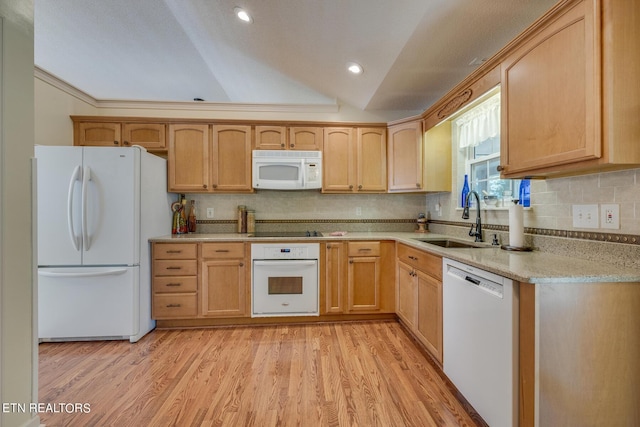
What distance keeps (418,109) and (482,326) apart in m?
2.77

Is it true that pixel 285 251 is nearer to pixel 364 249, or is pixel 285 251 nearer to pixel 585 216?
pixel 364 249

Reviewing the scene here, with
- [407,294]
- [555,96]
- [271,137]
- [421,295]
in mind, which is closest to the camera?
[555,96]

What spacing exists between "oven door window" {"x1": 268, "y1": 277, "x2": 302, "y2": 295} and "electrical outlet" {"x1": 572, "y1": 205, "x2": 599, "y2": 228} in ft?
6.97

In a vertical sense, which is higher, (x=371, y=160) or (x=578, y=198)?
(x=371, y=160)

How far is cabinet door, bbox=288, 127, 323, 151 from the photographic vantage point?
3.09 m

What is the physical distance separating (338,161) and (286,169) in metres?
0.61

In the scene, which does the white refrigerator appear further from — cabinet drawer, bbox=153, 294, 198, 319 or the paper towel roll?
the paper towel roll

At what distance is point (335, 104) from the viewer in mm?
3369

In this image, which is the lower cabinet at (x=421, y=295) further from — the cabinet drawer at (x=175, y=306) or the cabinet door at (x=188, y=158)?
the cabinet door at (x=188, y=158)

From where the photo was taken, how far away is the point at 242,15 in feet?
7.56

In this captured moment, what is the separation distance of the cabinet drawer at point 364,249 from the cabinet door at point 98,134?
109 inches

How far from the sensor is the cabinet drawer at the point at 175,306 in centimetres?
262

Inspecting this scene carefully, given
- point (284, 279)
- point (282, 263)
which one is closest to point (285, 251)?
point (282, 263)

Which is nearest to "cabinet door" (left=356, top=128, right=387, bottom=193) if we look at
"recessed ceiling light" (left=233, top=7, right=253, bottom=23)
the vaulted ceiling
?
the vaulted ceiling
